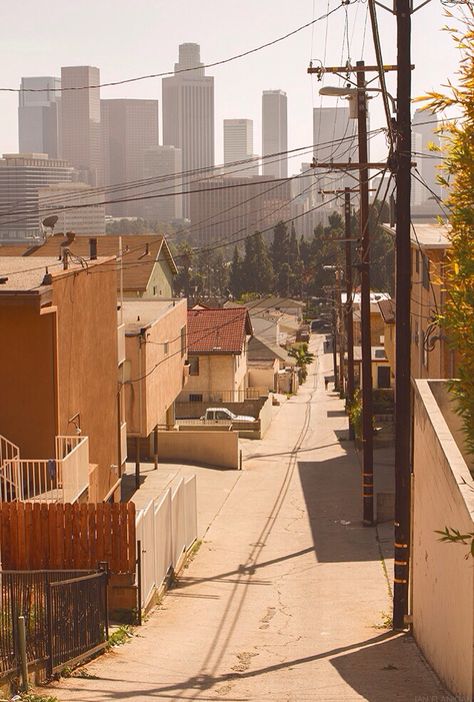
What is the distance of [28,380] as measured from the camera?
58.2 ft

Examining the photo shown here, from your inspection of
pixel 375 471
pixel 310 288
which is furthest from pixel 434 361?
pixel 310 288

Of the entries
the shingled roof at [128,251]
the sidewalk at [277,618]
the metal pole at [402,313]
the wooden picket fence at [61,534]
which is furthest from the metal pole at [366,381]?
the shingled roof at [128,251]

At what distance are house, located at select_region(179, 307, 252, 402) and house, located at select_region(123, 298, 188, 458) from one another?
15.9 meters

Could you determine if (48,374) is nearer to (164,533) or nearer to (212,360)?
(164,533)

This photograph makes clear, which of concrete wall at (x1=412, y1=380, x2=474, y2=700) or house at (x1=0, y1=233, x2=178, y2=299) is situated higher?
house at (x1=0, y1=233, x2=178, y2=299)

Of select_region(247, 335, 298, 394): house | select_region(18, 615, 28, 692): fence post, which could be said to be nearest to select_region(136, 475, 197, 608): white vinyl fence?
select_region(18, 615, 28, 692): fence post

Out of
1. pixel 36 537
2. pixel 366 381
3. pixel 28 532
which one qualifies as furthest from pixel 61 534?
pixel 366 381

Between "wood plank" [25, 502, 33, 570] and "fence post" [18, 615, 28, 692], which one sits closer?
"fence post" [18, 615, 28, 692]

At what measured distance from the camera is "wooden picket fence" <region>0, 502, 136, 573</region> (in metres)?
14.9

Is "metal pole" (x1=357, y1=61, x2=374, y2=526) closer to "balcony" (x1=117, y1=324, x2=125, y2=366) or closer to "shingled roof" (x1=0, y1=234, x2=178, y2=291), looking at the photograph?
"balcony" (x1=117, y1=324, x2=125, y2=366)

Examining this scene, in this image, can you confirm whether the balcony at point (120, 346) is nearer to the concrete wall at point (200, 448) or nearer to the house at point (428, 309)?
the house at point (428, 309)

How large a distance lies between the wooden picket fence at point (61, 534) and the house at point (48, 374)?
0.79 metres

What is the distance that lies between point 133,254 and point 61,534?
35.7 metres

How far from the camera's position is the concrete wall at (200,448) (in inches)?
1364
